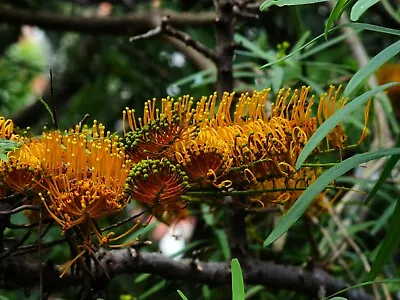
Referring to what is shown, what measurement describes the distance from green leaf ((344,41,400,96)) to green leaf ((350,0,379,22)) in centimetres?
3

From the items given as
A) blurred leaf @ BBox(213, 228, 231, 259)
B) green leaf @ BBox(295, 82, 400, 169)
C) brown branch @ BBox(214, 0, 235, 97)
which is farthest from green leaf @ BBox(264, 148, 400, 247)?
blurred leaf @ BBox(213, 228, 231, 259)

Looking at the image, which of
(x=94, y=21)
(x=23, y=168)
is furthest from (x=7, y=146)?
(x=94, y=21)

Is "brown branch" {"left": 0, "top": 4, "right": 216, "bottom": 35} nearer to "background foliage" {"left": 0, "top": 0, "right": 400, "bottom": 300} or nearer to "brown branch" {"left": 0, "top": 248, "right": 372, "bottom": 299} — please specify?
"background foliage" {"left": 0, "top": 0, "right": 400, "bottom": 300}

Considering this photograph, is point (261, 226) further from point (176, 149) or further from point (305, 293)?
point (176, 149)

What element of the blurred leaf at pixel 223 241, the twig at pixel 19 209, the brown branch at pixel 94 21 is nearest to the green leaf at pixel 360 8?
the twig at pixel 19 209

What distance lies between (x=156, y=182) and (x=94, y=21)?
3.09 feet

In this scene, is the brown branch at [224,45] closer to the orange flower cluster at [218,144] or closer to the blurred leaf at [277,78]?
the blurred leaf at [277,78]

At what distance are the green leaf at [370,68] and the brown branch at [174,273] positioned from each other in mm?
246

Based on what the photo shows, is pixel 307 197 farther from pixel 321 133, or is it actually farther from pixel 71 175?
pixel 71 175

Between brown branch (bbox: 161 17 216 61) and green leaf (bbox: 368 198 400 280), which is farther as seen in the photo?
brown branch (bbox: 161 17 216 61)

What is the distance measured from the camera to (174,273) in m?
0.67

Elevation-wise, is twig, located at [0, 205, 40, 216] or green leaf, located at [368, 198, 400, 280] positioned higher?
twig, located at [0, 205, 40, 216]

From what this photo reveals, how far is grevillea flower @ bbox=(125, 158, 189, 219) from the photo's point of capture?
0.47 metres

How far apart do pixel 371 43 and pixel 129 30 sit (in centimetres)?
57
